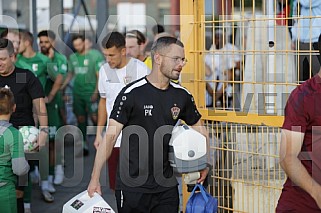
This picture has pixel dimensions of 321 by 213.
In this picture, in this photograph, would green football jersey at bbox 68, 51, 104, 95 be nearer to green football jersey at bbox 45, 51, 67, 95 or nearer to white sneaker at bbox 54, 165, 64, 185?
green football jersey at bbox 45, 51, 67, 95

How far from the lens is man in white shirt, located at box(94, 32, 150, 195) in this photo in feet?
23.7

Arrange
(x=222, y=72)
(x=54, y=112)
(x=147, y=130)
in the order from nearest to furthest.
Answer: (x=147, y=130), (x=222, y=72), (x=54, y=112)

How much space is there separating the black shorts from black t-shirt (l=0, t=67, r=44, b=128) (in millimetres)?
2114

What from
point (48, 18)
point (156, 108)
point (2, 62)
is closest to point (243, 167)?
point (156, 108)

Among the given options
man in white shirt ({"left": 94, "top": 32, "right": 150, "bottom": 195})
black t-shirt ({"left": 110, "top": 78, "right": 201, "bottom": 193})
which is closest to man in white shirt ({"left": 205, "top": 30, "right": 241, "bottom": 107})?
man in white shirt ({"left": 94, "top": 32, "right": 150, "bottom": 195})

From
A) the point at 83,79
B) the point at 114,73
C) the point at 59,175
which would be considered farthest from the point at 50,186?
the point at 83,79

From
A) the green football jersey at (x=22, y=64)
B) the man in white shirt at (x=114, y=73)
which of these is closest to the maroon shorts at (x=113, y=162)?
the man in white shirt at (x=114, y=73)

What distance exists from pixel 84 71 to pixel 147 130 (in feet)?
24.6

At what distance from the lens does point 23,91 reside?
7.45 metres

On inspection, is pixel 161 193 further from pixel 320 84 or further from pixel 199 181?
pixel 320 84

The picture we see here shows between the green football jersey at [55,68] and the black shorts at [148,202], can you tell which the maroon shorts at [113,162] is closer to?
the black shorts at [148,202]

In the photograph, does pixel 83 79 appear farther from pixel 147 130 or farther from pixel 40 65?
pixel 147 130

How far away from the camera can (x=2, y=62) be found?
7.21 metres

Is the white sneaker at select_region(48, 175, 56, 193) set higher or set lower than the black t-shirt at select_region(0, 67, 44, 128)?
lower
